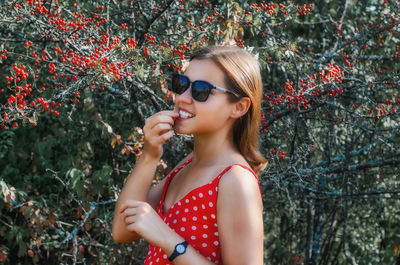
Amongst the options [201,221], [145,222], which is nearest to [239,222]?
[201,221]

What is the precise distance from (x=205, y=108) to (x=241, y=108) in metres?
0.14

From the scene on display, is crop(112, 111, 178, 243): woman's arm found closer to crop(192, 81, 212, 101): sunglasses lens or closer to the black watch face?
crop(192, 81, 212, 101): sunglasses lens

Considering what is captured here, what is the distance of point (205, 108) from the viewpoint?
1.65m

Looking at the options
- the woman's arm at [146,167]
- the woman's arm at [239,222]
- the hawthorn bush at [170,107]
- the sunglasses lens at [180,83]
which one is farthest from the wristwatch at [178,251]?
the hawthorn bush at [170,107]

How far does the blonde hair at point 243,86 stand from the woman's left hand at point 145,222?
16.1 inches

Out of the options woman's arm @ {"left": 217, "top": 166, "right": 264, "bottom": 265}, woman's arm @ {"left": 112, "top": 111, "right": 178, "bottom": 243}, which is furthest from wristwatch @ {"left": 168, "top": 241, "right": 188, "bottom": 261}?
woman's arm @ {"left": 112, "top": 111, "right": 178, "bottom": 243}

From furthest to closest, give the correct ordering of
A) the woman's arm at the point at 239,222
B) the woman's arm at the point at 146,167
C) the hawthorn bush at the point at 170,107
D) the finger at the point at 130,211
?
the hawthorn bush at the point at 170,107 < the woman's arm at the point at 146,167 < the finger at the point at 130,211 < the woman's arm at the point at 239,222

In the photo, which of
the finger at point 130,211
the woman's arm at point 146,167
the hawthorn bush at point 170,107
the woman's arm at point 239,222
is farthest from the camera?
the hawthorn bush at point 170,107

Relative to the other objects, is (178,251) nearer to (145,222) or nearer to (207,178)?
(145,222)

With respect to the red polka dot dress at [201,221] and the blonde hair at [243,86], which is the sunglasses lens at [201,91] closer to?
the blonde hair at [243,86]

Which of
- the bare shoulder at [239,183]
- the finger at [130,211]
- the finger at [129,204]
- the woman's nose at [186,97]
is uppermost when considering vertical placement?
the woman's nose at [186,97]

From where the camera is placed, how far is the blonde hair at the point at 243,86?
5.52 feet

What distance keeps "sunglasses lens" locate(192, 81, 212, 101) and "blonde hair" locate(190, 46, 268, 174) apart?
3.1 inches

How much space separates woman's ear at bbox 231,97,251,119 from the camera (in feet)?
5.60
